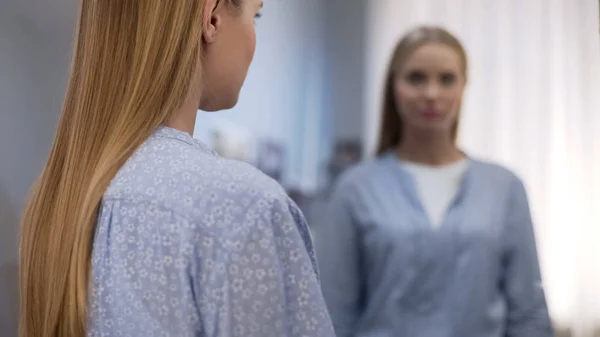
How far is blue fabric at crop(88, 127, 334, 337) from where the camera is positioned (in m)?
0.50

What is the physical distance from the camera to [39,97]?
100 cm

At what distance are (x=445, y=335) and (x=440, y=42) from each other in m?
0.49

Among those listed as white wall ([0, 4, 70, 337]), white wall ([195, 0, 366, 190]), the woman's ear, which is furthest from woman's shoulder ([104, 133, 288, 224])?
white wall ([195, 0, 366, 190])

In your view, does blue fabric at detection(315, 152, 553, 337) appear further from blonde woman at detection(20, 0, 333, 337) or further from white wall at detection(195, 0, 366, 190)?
blonde woman at detection(20, 0, 333, 337)

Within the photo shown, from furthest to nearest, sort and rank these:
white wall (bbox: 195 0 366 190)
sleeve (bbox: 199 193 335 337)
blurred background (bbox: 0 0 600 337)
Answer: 1. white wall (bbox: 195 0 366 190)
2. blurred background (bbox: 0 0 600 337)
3. sleeve (bbox: 199 193 335 337)

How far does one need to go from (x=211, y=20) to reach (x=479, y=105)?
101 centimetres

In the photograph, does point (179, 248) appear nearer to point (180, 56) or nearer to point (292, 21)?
point (180, 56)

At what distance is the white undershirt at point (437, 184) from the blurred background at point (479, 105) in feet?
0.89

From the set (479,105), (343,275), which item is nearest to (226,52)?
(343,275)

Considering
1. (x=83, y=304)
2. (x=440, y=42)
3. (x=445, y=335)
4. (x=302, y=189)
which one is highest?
(x=440, y=42)

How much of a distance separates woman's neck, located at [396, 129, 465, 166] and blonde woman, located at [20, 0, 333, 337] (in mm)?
637

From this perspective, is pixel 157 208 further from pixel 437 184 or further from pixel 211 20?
pixel 437 184

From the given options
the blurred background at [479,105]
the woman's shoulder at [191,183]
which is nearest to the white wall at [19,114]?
the blurred background at [479,105]

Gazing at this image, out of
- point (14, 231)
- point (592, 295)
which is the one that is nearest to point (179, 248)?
point (14, 231)
